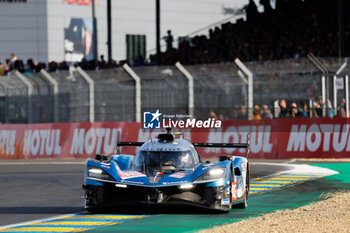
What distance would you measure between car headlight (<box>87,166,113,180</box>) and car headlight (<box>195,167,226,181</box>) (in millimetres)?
1275

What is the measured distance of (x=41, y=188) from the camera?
720 inches

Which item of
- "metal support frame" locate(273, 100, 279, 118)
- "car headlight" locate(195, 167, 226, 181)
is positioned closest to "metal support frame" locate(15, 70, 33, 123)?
"metal support frame" locate(273, 100, 279, 118)

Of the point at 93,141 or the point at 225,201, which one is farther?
the point at 93,141

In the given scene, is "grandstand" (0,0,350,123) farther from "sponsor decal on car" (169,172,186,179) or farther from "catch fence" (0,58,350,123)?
"sponsor decal on car" (169,172,186,179)

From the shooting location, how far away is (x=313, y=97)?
1051 inches

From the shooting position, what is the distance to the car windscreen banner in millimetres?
26266

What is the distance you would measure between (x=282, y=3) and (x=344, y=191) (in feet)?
65.5

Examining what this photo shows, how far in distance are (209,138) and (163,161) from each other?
46.8 ft

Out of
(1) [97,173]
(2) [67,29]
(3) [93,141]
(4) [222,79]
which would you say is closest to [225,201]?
(1) [97,173]

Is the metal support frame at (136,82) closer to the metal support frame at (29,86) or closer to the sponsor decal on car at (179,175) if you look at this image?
the metal support frame at (29,86)

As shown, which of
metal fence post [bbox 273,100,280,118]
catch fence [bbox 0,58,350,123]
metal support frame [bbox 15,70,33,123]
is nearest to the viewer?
catch fence [bbox 0,58,350,123]

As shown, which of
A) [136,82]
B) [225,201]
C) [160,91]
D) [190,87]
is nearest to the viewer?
[225,201]

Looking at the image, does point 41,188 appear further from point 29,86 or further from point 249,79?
point 29,86

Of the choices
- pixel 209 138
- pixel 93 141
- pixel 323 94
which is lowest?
pixel 93 141
